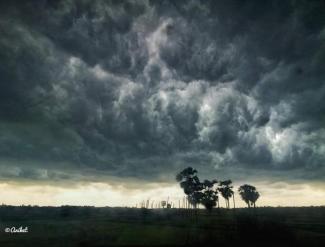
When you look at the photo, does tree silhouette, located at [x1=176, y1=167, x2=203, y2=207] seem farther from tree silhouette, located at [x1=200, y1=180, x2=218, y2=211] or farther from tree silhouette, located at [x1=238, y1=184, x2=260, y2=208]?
tree silhouette, located at [x1=238, y1=184, x2=260, y2=208]

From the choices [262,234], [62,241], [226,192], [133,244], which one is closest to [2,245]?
[62,241]

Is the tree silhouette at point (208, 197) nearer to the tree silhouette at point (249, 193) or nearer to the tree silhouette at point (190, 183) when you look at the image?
the tree silhouette at point (190, 183)

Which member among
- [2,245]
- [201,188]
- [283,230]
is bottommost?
[2,245]

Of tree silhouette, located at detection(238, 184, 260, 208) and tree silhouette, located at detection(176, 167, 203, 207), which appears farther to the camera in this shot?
tree silhouette, located at detection(238, 184, 260, 208)

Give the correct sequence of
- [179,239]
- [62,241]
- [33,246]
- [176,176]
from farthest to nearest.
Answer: [176,176] → [179,239] → [62,241] → [33,246]

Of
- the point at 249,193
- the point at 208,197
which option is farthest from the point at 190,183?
the point at 249,193

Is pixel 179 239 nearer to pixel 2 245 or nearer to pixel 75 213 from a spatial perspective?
pixel 2 245

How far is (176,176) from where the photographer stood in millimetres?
114750

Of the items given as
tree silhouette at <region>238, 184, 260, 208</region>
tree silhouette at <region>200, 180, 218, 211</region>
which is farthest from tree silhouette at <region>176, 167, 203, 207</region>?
tree silhouette at <region>238, 184, 260, 208</region>

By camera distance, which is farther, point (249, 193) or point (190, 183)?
point (249, 193)

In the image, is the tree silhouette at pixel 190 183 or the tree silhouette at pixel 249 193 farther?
the tree silhouette at pixel 249 193

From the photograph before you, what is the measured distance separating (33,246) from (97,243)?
39.1 feet

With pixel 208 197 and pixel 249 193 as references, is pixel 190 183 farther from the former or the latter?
pixel 249 193

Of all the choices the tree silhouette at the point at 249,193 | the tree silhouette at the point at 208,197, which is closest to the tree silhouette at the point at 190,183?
the tree silhouette at the point at 208,197
